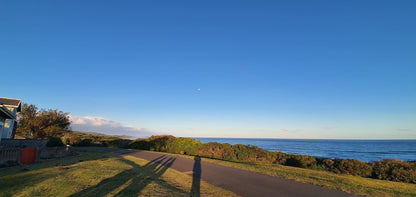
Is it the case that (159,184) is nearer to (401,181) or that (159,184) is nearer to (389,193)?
(389,193)

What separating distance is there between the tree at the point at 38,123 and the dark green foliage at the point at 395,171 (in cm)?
4231

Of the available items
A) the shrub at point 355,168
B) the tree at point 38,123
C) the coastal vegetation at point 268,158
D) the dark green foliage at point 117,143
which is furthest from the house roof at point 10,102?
the shrub at point 355,168

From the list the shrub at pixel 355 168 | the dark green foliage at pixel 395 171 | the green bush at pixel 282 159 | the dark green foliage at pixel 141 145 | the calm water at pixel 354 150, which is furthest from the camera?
the calm water at pixel 354 150

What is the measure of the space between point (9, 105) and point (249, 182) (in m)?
32.5

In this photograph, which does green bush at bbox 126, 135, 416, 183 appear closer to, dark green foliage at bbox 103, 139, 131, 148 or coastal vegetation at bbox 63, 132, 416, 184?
coastal vegetation at bbox 63, 132, 416, 184

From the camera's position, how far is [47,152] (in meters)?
15.3

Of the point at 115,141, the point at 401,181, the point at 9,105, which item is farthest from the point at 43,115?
the point at 401,181

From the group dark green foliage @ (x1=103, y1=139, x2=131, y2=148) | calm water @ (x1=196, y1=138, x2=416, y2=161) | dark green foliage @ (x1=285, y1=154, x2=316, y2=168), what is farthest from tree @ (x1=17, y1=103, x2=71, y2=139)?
calm water @ (x1=196, y1=138, x2=416, y2=161)

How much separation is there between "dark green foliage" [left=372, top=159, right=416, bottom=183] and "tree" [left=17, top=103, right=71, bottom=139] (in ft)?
139

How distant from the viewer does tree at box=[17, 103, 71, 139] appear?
31.9 m

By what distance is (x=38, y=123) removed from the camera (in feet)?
104

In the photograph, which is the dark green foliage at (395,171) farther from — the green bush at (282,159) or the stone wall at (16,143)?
the stone wall at (16,143)

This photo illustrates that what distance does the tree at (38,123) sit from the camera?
31.9 meters

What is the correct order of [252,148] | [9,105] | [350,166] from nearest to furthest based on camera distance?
[350,166], [252,148], [9,105]
